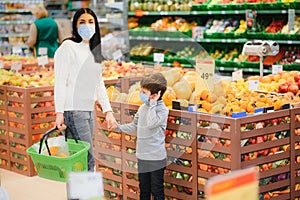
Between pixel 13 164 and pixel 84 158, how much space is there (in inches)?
98.2

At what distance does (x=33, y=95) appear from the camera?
5.50 meters

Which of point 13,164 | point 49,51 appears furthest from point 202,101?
point 49,51

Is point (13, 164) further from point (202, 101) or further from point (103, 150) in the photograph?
point (202, 101)

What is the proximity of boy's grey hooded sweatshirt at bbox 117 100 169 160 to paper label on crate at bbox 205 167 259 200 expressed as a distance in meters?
2.39

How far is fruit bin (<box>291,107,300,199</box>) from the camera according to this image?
3969mm

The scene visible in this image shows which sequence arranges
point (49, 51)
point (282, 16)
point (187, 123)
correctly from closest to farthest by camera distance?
point (187, 123)
point (282, 16)
point (49, 51)

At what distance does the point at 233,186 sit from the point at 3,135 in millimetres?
4793

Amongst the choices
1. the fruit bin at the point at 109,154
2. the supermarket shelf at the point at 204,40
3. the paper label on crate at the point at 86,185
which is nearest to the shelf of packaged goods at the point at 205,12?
the supermarket shelf at the point at 204,40

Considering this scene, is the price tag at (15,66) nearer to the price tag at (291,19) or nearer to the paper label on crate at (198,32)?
the paper label on crate at (198,32)

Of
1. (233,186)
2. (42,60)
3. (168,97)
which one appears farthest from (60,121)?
(42,60)

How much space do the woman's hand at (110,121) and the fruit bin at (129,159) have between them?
150mm

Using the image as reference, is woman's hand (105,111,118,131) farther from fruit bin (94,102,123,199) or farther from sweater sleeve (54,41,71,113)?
sweater sleeve (54,41,71,113)

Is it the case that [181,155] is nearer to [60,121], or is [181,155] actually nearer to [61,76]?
[60,121]

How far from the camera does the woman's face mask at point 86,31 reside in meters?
4.11
